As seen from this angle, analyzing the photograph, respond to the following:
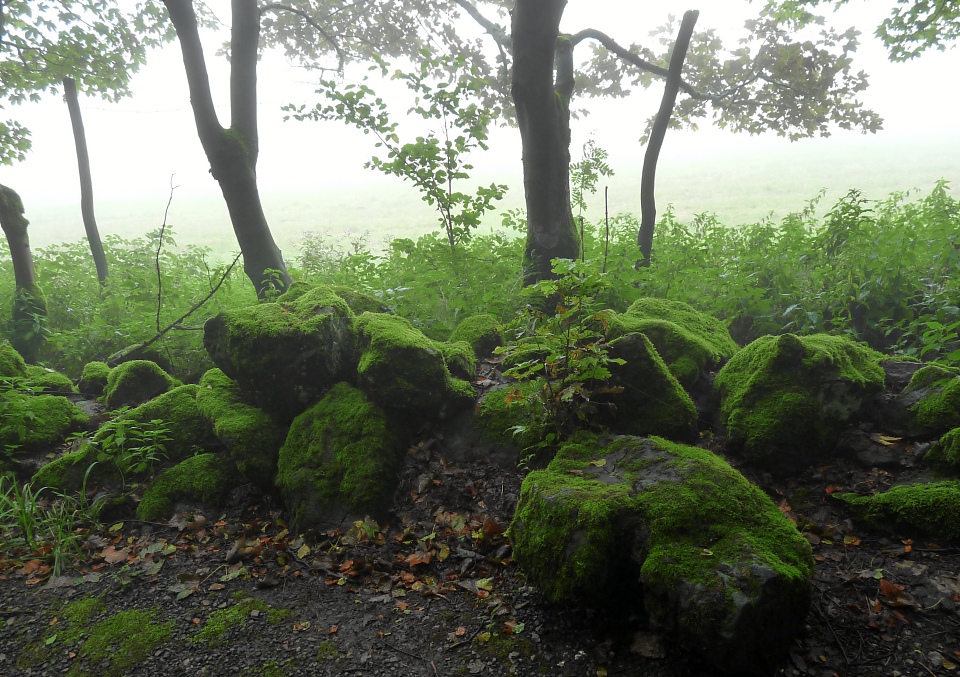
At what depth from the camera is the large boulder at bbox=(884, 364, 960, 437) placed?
3959 mm

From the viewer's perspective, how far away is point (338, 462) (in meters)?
4.81

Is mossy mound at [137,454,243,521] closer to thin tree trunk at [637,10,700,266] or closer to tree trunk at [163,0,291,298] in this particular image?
tree trunk at [163,0,291,298]

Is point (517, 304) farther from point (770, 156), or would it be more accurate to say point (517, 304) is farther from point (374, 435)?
point (770, 156)

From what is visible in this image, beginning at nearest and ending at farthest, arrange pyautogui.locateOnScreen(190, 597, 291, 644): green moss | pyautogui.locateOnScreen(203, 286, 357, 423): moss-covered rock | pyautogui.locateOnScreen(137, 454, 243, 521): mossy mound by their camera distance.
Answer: pyautogui.locateOnScreen(190, 597, 291, 644): green moss
pyautogui.locateOnScreen(137, 454, 243, 521): mossy mound
pyautogui.locateOnScreen(203, 286, 357, 423): moss-covered rock

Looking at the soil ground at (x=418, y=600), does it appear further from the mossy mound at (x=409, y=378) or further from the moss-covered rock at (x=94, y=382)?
the moss-covered rock at (x=94, y=382)

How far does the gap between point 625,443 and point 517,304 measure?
3.55 m

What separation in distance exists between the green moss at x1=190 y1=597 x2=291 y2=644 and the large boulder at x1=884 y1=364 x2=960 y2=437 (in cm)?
503

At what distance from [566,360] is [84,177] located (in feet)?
48.7

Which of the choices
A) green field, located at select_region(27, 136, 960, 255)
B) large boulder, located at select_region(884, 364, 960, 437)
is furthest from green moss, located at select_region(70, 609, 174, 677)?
green field, located at select_region(27, 136, 960, 255)

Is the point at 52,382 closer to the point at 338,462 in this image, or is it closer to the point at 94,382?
the point at 94,382

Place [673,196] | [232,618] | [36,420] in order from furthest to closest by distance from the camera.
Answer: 1. [673,196]
2. [36,420]
3. [232,618]

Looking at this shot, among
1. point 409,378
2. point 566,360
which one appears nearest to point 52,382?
point 409,378

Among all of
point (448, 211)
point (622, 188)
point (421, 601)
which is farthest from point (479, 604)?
point (622, 188)

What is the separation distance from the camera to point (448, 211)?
7953 mm
